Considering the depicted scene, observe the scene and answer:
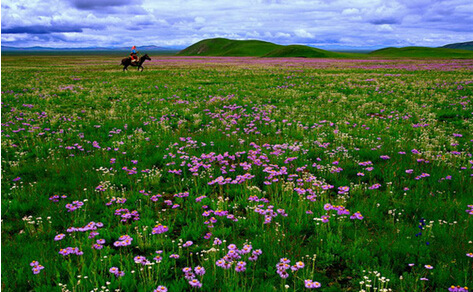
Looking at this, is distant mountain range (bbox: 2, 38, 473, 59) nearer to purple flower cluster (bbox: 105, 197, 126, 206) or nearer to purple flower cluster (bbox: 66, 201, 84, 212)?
purple flower cluster (bbox: 105, 197, 126, 206)

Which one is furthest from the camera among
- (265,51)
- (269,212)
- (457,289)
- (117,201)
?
(265,51)

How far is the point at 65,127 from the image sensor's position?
37.6 ft

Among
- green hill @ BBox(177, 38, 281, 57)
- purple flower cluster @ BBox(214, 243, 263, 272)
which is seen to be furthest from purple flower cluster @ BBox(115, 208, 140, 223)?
green hill @ BBox(177, 38, 281, 57)

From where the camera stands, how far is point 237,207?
17.9 ft

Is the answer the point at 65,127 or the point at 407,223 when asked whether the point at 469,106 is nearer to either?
the point at 407,223

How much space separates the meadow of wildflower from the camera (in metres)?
3.76

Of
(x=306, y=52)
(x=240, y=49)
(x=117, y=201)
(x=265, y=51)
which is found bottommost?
(x=117, y=201)

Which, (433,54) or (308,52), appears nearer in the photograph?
(433,54)

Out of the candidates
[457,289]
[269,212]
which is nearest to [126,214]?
[269,212]

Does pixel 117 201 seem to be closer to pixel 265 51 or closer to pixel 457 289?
pixel 457 289

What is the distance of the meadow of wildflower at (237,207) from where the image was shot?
376 centimetres

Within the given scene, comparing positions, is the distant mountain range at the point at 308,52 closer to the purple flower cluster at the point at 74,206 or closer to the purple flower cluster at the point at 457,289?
the purple flower cluster at the point at 74,206

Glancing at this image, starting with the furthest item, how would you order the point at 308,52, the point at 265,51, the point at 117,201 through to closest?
1. the point at 265,51
2. the point at 308,52
3. the point at 117,201

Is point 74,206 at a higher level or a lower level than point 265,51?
lower
